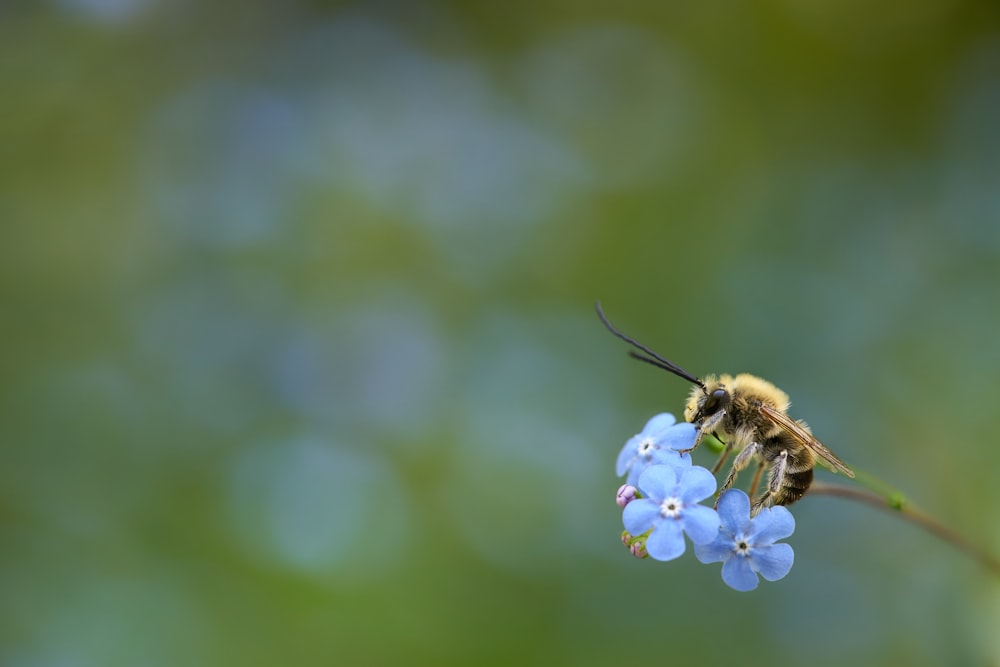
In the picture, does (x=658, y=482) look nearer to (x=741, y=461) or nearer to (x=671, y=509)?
(x=671, y=509)

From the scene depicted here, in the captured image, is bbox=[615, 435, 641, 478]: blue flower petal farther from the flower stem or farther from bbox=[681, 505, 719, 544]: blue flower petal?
the flower stem

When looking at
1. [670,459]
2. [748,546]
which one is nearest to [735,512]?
[748,546]

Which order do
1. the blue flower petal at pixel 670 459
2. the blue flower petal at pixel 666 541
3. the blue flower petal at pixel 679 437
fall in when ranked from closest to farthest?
the blue flower petal at pixel 666 541 < the blue flower petal at pixel 670 459 < the blue flower petal at pixel 679 437

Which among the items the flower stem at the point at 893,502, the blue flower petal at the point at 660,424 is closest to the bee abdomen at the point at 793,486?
the flower stem at the point at 893,502

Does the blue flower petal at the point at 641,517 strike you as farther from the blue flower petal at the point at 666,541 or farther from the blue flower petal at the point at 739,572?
the blue flower petal at the point at 739,572

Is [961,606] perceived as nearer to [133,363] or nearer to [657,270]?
[657,270]
